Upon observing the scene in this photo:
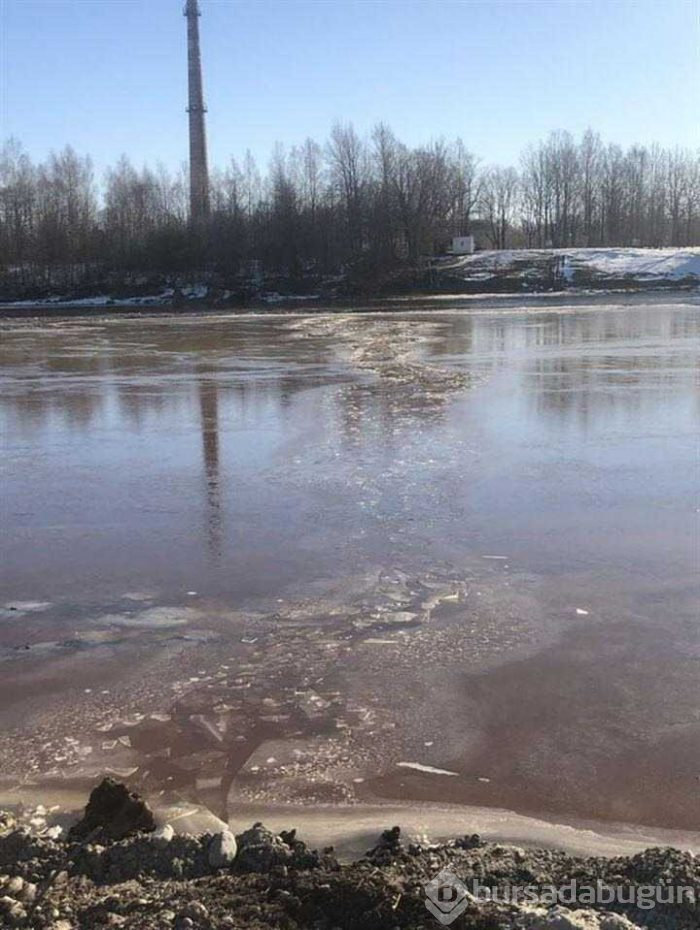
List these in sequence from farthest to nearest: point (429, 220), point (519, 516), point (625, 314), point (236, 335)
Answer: point (429, 220), point (625, 314), point (236, 335), point (519, 516)

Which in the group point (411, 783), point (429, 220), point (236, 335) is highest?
point (429, 220)

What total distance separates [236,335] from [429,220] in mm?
57694

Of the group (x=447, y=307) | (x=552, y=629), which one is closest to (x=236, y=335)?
(x=447, y=307)

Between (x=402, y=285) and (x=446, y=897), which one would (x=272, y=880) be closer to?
(x=446, y=897)

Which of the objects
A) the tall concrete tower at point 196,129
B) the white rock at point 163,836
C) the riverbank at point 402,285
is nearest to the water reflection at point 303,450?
the white rock at point 163,836

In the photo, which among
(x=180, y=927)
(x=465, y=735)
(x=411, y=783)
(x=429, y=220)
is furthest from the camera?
(x=429, y=220)

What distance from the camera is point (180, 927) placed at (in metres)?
3.15

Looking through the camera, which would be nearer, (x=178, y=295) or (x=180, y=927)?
(x=180, y=927)

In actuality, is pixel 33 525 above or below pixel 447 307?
below

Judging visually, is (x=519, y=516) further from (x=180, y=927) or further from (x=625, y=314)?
(x=625, y=314)

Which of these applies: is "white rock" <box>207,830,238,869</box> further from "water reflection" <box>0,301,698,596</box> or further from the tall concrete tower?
the tall concrete tower

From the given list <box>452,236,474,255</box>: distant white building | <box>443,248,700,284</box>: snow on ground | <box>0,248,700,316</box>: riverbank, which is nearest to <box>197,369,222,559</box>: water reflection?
<box>0,248,700,316</box>: riverbank

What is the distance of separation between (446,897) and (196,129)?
94931 mm

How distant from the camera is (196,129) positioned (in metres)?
90.4
